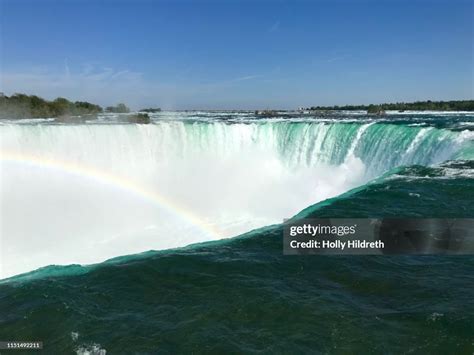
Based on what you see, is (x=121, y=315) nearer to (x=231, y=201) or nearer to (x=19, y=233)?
(x=19, y=233)

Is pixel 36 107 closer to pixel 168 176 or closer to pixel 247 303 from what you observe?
pixel 168 176

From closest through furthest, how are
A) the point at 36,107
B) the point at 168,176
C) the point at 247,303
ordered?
the point at 247,303, the point at 168,176, the point at 36,107

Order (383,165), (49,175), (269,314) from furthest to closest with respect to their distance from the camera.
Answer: (383,165) < (49,175) < (269,314)

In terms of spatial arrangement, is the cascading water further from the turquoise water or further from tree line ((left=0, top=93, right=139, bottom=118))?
tree line ((left=0, top=93, right=139, bottom=118))

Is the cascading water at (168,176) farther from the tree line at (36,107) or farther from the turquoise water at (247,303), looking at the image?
the tree line at (36,107)

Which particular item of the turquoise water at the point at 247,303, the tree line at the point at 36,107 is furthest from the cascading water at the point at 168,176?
the tree line at the point at 36,107

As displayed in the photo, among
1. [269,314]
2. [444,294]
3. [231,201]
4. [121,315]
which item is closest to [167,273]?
[121,315]

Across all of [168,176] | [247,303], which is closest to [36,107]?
[168,176]
